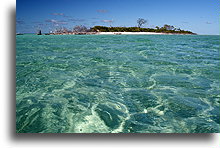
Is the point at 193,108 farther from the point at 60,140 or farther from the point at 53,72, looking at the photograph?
the point at 53,72

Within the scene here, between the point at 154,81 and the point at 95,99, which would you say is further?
the point at 154,81

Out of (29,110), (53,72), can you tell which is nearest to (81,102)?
(29,110)

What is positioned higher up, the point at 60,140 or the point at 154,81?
the point at 154,81

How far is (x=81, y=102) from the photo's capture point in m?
3.89

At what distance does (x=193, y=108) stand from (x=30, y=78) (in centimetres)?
484

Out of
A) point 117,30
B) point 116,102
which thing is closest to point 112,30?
point 117,30

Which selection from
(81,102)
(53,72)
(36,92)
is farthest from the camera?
(53,72)

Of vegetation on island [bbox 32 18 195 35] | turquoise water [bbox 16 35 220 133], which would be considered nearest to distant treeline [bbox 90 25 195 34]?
vegetation on island [bbox 32 18 195 35]

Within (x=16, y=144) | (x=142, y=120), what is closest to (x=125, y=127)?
(x=142, y=120)

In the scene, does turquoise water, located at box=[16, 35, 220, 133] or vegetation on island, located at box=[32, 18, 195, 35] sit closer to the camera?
turquoise water, located at box=[16, 35, 220, 133]

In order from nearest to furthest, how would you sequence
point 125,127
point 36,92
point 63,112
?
point 125,127
point 63,112
point 36,92

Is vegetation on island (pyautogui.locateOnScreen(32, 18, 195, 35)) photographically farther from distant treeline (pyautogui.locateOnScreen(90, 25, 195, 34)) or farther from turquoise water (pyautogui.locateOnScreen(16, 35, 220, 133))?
turquoise water (pyautogui.locateOnScreen(16, 35, 220, 133))

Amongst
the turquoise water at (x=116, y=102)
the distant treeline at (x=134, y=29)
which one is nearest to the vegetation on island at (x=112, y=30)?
the distant treeline at (x=134, y=29)

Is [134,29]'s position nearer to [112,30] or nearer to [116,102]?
[112,30]
